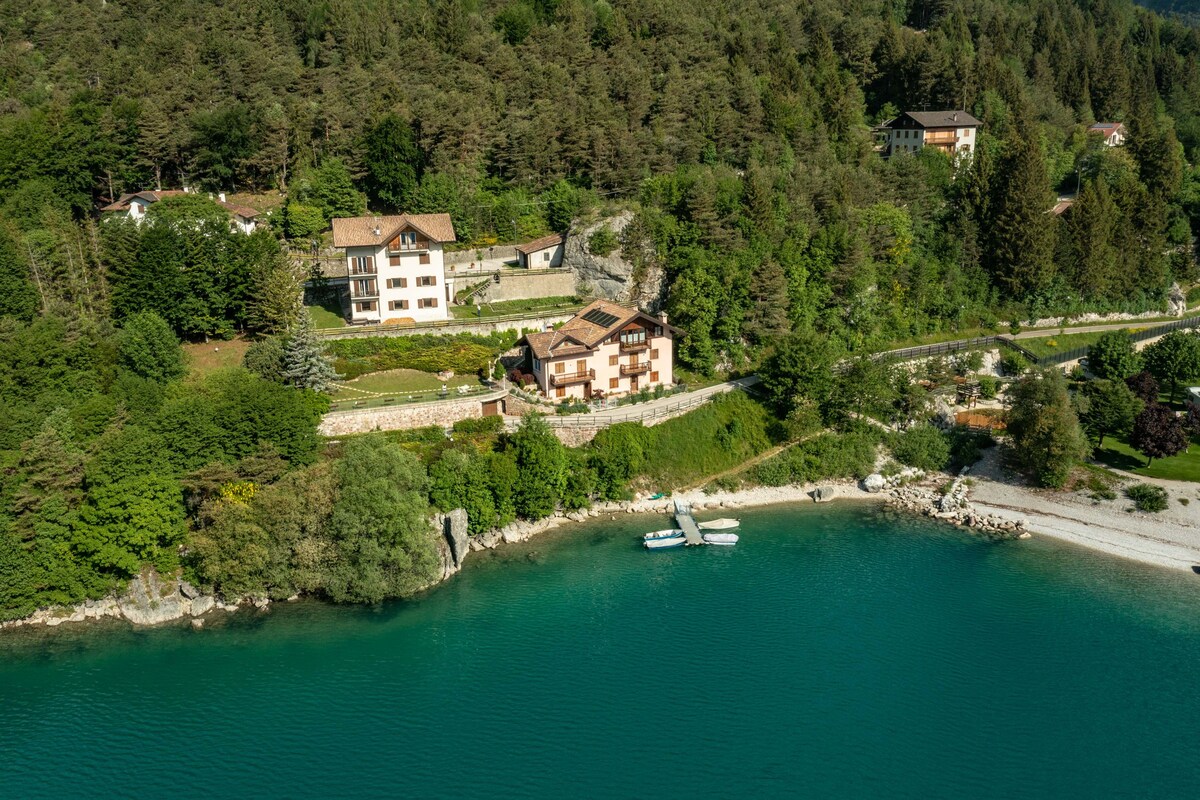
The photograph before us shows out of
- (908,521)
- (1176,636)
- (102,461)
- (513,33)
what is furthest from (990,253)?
(102,461)

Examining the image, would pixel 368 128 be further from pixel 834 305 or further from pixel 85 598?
pixel 85 598

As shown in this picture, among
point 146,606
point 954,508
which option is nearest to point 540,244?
point 954,508

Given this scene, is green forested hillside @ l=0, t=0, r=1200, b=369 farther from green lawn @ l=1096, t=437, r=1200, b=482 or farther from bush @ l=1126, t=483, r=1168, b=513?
bush @ l=1126, t=483, r=1168, b=513

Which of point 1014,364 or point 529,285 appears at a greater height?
point 529,285

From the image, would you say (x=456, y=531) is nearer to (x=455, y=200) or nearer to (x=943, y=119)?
(x=455, y=200)

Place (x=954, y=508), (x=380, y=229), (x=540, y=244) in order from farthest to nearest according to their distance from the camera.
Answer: (x=540, y=244)
(x=380, y=229)
(x=954, y=508)
